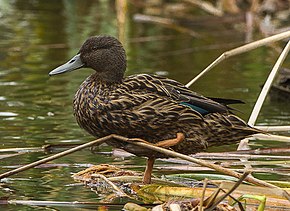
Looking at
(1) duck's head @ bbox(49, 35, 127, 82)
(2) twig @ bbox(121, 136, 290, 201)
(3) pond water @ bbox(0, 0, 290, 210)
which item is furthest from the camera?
(3) pond water @ bbox(0, 0, 290, 210)

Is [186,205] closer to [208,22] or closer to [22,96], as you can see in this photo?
[22,96]

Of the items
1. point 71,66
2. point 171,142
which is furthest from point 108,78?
point 171,142

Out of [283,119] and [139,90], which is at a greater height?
[139,90]

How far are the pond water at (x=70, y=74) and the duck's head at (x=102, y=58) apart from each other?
2.39ft

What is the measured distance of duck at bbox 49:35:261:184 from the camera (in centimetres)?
586

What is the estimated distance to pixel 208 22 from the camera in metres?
15.7

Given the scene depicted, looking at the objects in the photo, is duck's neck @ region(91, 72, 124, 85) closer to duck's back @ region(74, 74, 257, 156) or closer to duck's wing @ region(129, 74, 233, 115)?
duck's back @ region(74, 74, 257, 156)

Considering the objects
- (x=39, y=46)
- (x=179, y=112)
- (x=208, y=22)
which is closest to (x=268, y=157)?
(x=179, y=112)

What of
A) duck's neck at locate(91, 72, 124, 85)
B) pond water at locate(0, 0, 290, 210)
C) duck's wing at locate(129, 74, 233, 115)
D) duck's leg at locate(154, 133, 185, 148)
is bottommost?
pond water at locate(0, 0, 290, 210)

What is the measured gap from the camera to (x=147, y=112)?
586 cm

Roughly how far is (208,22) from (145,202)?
10.4 metres

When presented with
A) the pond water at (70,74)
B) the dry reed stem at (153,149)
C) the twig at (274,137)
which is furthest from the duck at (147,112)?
the pond water at (70,74)

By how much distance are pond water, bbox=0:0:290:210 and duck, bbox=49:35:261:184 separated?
1.45 feet

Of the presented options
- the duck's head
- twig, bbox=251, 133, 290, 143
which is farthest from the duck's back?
twig, bbox=251, 133, 290, 143
